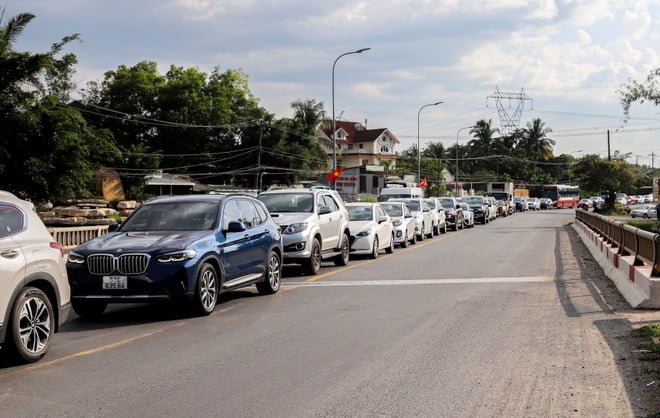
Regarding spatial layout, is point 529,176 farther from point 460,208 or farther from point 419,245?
point 419,245

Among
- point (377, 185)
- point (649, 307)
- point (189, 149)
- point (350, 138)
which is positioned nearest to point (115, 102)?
point (189, 149)

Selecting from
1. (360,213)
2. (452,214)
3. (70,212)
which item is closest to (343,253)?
(360,213)

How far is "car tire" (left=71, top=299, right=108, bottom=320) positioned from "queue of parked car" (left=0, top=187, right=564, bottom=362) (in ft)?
0.04

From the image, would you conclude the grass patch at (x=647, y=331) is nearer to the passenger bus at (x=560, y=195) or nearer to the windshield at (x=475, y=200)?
the windshield at (x=475, y=200)

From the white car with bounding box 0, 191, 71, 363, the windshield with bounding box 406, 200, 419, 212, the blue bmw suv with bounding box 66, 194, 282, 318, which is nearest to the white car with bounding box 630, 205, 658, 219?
the windshield with bounding box 406, 200, 419, 212

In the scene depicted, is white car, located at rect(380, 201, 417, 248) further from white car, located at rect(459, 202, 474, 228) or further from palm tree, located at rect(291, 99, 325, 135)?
palm tree, located at rect(291, 99, 325, 135)

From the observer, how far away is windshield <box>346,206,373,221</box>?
20717 millimetres

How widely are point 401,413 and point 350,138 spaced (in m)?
101

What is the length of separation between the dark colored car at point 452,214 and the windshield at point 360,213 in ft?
55.3

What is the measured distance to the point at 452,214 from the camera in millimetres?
37688

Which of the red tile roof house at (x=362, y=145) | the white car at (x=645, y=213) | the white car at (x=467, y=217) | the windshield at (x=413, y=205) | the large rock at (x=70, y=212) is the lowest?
the white car at (x=645, y=213)

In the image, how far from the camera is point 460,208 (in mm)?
39656

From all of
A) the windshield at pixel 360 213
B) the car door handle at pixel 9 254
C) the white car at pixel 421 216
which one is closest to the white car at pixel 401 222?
the white car at pixel 421 216

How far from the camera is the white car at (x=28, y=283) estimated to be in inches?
269
